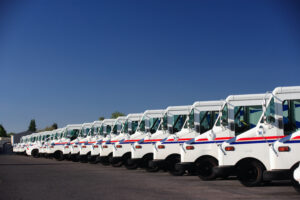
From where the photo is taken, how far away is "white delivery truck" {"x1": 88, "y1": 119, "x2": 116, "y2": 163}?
2442 centimetres

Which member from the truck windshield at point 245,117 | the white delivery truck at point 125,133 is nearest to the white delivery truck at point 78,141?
the white delivery truck at point 125,133

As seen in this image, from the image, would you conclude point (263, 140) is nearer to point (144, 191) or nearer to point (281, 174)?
Result: point (281, 174)

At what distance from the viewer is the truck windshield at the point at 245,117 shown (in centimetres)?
1394

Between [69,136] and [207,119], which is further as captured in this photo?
[69,136]

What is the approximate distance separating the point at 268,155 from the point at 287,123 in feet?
3.80

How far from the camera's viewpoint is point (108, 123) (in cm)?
2591

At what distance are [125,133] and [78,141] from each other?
8.34 meters

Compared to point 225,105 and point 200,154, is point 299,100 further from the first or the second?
point 200,154

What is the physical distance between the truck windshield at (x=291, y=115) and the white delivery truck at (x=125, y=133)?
9.82 metres

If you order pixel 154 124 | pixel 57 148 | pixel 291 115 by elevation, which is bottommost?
pixel 57 148

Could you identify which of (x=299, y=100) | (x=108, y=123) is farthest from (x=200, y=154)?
(x=108, y=123)

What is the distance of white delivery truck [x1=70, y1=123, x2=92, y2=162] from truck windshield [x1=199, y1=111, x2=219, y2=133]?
13446 mm

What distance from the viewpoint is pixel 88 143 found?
27.1 metres

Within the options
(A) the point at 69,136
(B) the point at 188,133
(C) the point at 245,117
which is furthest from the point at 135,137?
(A) the point at 69,136
